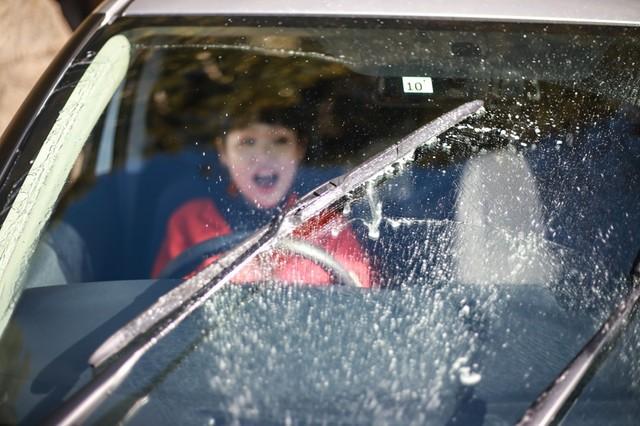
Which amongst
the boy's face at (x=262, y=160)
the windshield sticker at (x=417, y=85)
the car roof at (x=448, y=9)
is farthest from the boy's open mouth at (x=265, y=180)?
the car roof at (x=448, y=9)

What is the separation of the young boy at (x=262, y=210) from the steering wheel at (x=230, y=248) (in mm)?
10

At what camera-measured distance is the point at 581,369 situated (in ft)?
4.85

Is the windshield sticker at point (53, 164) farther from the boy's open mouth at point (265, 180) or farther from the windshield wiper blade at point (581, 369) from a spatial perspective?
the windshield wiper blade at point (581, 369)

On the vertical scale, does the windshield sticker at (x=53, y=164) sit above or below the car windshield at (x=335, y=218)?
above

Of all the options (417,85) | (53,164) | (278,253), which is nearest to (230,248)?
(278,253)

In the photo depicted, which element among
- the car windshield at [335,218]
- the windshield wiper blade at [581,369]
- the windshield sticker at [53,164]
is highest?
the windshield sticker at [53,164]

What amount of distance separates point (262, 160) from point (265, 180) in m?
0.07

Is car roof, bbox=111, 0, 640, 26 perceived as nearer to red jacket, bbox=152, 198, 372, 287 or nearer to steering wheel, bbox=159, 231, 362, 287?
red jacket, bbox=152, 198, 372, 287

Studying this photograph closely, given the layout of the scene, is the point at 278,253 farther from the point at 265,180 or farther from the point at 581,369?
the point at 581,369

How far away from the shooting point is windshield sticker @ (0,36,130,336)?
6.03 feet

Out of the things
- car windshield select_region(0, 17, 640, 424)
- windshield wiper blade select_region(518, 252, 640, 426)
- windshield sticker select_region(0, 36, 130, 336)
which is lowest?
windshield wiper blade select_region(518, 252, 640, 426)

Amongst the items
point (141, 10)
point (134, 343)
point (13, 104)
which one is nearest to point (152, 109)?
point (141, 10)

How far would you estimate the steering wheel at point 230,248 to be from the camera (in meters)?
1.79

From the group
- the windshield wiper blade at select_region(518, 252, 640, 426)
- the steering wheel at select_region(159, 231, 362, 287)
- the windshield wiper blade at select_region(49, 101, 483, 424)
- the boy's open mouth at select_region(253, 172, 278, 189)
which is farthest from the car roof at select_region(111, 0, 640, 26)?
the windshield wiper blade at select_region(518, 252, 640, 426)
